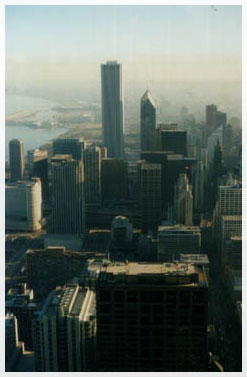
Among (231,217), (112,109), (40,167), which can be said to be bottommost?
(231,217)

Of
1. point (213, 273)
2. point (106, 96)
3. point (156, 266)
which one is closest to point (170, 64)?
point (106, 96)

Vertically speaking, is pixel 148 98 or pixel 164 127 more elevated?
pixel 148 98

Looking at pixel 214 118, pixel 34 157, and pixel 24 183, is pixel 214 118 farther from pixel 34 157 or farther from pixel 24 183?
pixel 24 183

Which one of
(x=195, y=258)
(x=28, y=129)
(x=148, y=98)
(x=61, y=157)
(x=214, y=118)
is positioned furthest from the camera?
(x=61, y=157)

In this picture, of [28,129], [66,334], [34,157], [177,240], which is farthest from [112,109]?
[66,334]

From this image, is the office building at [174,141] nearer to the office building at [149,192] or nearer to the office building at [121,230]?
the office building at [149,192]

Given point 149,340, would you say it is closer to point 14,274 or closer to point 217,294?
point 217,294

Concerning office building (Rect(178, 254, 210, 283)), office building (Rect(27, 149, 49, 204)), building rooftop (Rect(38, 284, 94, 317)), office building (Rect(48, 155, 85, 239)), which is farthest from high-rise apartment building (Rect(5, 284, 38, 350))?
office building (Rect(48, 155, 85, 239))
